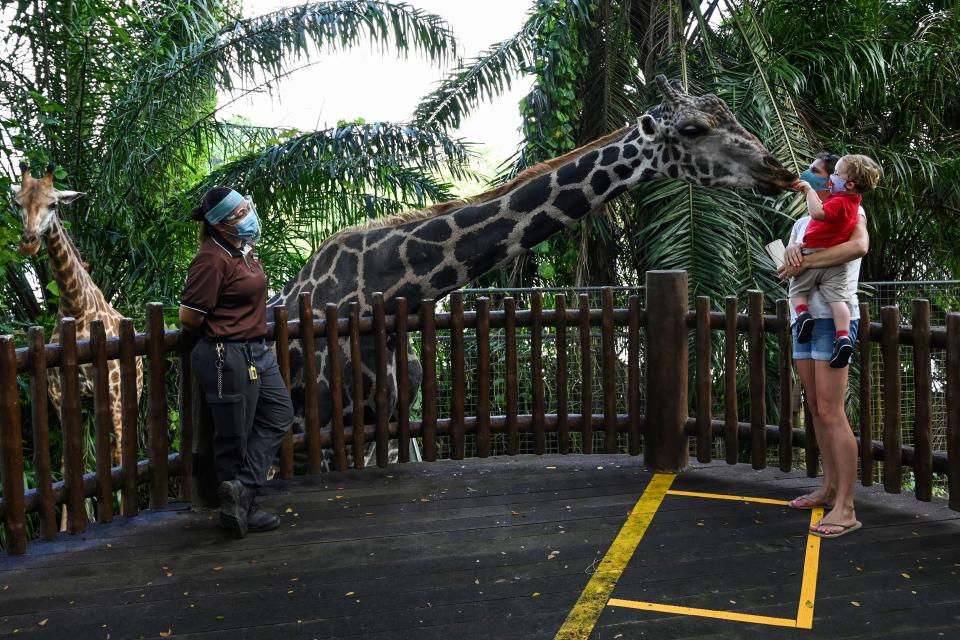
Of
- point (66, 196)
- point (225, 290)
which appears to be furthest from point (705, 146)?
point (66, 196)

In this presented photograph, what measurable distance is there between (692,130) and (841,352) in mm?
2270

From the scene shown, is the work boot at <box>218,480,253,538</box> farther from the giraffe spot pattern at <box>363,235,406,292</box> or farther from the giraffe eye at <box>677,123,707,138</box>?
the giraffe eye at <box>677,123,707,138</box>

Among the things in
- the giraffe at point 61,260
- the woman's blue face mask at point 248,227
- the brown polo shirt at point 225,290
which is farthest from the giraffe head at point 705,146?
the giraffe at point 61,260

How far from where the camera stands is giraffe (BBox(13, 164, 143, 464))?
23.3 feet

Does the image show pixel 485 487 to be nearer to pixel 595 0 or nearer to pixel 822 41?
pixel 595 0

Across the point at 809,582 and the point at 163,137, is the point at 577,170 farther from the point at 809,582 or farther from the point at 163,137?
the point at 163,137

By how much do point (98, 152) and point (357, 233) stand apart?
3856 mm

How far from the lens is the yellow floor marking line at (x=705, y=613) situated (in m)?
3.81

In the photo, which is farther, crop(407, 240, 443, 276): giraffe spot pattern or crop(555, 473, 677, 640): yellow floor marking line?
crop(407, 240, 443, 276): giraffe spot pattern

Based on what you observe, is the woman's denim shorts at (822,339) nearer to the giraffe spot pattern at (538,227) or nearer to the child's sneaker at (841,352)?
the child's sneaker at (841,352)

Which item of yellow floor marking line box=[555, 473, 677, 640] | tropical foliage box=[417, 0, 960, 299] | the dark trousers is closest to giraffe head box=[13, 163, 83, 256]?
the dark trousers

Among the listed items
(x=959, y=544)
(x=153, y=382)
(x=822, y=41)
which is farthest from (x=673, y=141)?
(x=822, y=41)

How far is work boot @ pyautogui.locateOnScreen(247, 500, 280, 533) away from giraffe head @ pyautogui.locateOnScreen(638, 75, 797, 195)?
3577mm

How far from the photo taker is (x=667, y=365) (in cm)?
596
